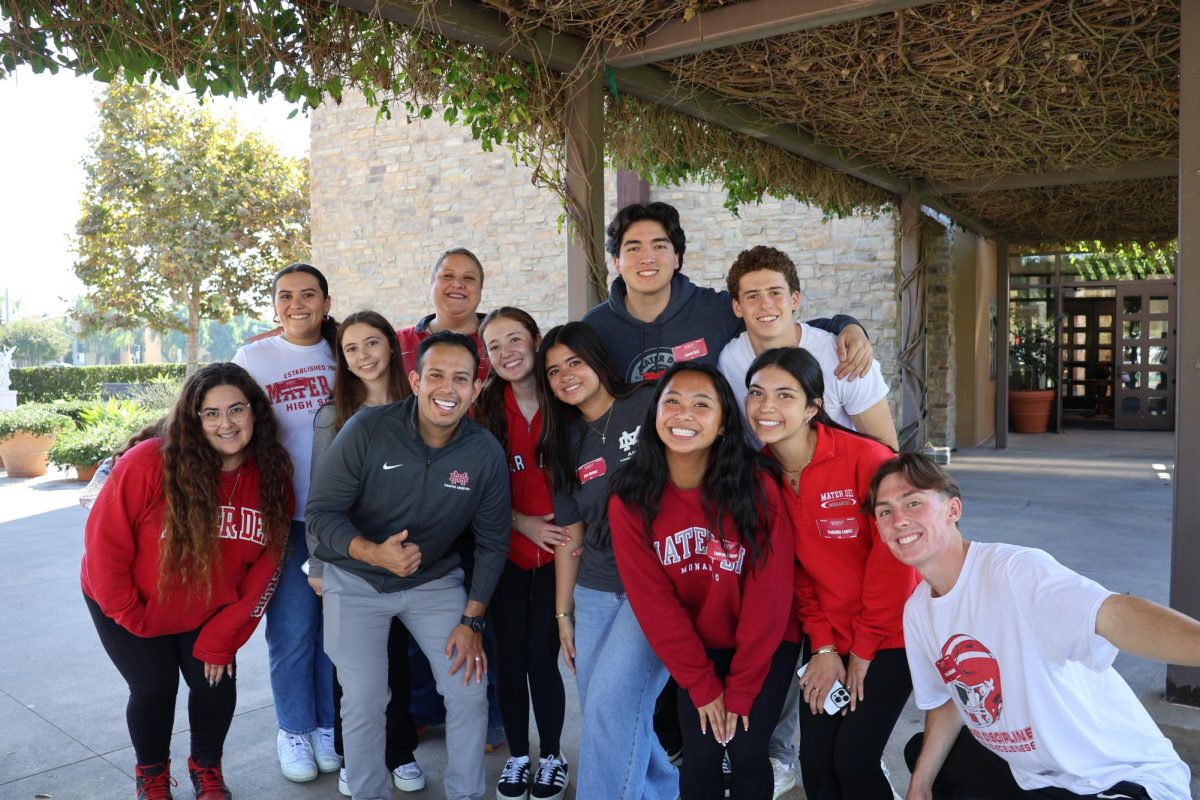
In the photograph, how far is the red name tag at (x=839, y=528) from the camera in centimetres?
248

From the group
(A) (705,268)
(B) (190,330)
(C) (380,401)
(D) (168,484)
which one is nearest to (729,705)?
(C) (380,401)

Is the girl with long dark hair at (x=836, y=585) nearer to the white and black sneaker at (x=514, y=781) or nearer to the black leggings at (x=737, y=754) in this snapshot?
the black leggings at (x=737, y=754)

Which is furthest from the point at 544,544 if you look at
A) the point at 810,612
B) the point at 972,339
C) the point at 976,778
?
the point at 972,339

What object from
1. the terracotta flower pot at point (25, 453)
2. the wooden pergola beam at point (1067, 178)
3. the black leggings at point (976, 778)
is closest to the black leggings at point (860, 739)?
the black leggings at point (976, 778)

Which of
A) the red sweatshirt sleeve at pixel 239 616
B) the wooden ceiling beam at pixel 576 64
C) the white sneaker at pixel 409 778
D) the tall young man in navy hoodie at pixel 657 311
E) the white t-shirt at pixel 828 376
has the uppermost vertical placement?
the wooden ceiling beam at pixel 576 64

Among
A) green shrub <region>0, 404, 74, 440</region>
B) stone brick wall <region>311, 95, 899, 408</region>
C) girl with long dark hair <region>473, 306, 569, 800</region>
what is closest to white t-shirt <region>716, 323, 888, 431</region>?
girl with long dark hair <region>473, 306, 569, 800</region>

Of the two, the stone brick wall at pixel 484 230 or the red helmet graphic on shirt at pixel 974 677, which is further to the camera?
the stone brick wall at pixel 484 230

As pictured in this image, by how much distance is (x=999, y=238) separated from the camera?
11922mm

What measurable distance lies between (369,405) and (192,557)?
2.43 feet

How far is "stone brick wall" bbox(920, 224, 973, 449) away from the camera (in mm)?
11094

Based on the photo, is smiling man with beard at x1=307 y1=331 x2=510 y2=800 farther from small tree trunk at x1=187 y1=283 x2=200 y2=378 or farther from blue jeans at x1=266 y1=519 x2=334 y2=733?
small tree trunk at x1=187 y1=283 x2=200 y2=378

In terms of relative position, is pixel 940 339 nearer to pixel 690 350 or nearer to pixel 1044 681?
pixel 690 350

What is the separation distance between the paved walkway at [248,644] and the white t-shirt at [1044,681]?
110 centimetres

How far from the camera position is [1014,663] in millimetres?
2016
